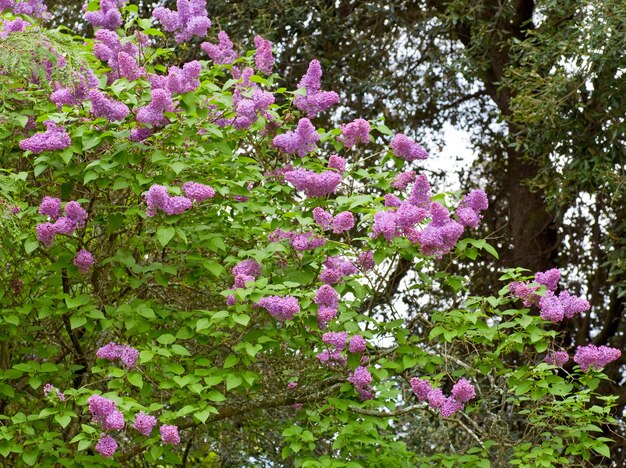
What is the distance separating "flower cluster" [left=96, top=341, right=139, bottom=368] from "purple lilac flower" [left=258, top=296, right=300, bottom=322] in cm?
60

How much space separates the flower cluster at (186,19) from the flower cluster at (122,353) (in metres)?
1.37

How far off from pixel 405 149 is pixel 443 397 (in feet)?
3.39

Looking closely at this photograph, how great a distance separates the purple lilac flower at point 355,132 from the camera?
465 cm

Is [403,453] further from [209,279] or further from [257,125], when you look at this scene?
[257,125]

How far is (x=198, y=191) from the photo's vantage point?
13.9 ft

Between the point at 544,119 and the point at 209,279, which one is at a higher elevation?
the point at 544,119

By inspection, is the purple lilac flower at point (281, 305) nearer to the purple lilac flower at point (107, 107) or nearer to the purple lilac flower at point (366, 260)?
the purple lilac flower at point (366, 260)

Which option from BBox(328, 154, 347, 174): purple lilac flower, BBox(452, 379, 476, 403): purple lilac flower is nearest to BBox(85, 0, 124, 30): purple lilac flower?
BBox(328, 154, 347, 174): purple lilac flower

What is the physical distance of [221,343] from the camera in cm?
456

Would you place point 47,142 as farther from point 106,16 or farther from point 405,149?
point 405,149

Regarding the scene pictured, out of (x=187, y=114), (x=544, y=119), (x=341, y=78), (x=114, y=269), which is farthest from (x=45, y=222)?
(x=341, y=78)

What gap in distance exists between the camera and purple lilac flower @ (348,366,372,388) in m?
4.36

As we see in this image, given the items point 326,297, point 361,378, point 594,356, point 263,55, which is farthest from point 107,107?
point 594,356

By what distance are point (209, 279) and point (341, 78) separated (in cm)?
311
